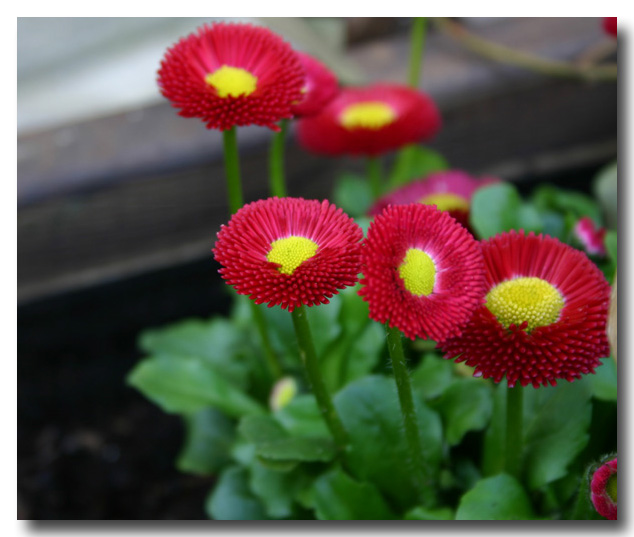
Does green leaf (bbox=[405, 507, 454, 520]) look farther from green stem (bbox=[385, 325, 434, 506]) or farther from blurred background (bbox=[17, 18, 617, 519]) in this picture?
blurred background (bbox=[17, 18, 617, 519])

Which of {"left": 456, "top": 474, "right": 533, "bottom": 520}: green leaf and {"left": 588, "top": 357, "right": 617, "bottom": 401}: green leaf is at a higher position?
{"left": 588, "top": 357, "right": 617, "bottom": 401}: green leaf

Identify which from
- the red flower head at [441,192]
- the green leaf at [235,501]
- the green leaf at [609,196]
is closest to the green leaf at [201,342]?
the green leaf at [235,501]

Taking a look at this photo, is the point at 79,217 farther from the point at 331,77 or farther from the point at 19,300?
the point at 331,77

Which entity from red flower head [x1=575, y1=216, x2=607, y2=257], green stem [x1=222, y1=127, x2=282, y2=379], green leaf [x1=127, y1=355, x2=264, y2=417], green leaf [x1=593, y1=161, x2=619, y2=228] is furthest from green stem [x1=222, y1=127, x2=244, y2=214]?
green leaf [x1=593, y1=161, x2=619, y2=228]

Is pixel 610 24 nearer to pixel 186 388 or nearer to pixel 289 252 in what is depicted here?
pixel 289 252

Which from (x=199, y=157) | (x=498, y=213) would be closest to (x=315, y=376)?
(x=498, y=213)

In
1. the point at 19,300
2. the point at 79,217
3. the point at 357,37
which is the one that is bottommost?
the point at 19,300
